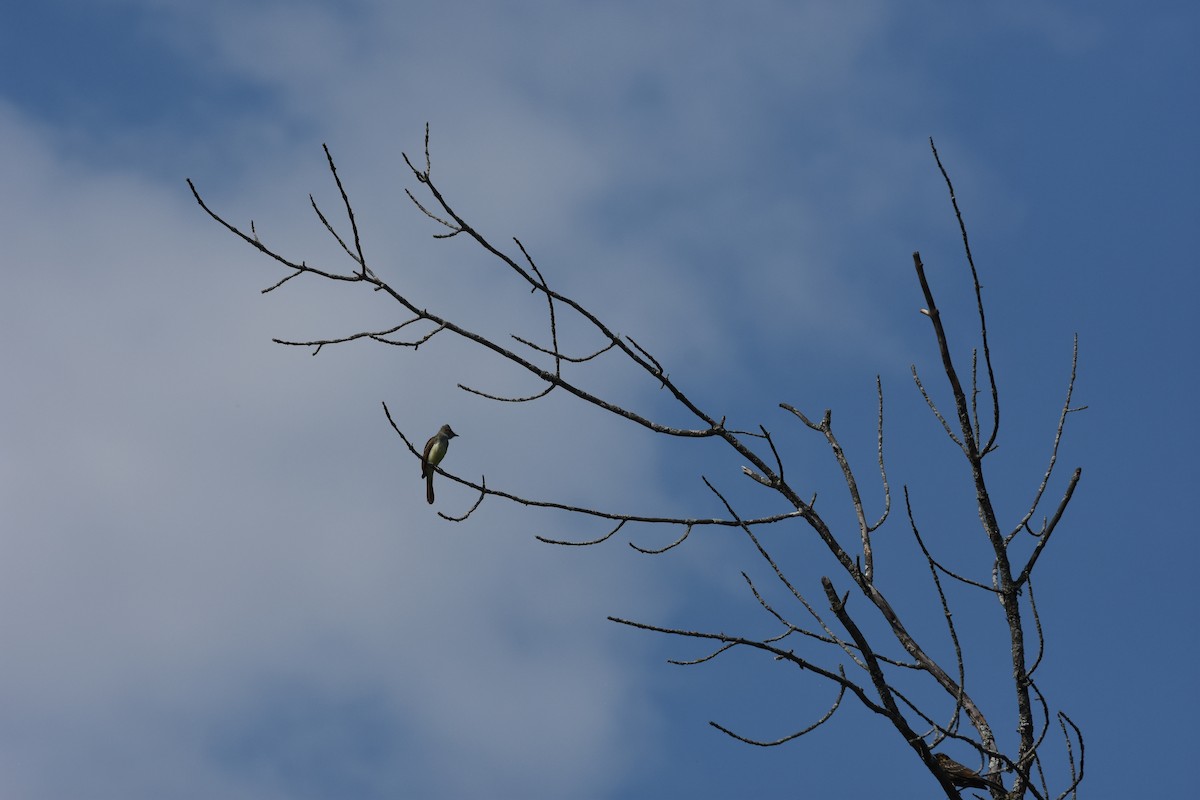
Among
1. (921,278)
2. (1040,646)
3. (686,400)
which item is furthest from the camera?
(686,400)

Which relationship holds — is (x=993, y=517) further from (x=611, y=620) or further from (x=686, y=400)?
(x=611, y=620)

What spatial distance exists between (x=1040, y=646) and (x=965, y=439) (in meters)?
0.82

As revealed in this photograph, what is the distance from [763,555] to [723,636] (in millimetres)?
348

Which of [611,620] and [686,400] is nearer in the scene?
[611,620]

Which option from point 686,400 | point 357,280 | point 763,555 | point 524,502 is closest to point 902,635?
point 763,555

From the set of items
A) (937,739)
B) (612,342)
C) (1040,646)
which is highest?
(612,342)

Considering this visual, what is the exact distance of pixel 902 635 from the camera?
4875mm

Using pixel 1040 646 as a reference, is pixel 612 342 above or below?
above

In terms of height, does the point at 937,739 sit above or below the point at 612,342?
below

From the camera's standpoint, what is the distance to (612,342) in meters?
4.81

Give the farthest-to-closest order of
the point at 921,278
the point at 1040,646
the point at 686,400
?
the point at 686,400 → the point at 1040,646 → the point at 921,278

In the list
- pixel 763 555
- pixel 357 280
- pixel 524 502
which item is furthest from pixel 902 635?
pixel 357 280

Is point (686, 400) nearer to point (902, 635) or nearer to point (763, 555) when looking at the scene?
point (763, 555)

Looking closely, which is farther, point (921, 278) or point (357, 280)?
point (357, 280)
